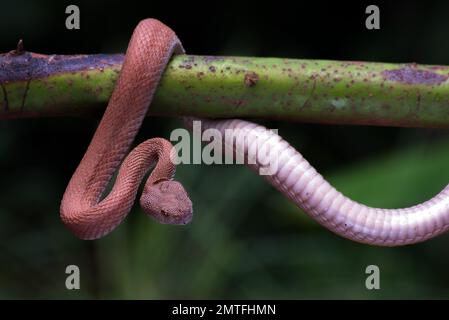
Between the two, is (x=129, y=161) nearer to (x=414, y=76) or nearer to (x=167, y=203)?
(x=167, y=203)

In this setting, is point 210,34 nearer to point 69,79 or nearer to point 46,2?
point 46,2

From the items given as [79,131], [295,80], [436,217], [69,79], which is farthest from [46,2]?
[436,217]

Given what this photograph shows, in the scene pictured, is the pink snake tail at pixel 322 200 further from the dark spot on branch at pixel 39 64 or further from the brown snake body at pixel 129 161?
the dark spot on branch at pixel 39 64

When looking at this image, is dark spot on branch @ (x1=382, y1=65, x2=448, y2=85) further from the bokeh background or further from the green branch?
the bokeh background

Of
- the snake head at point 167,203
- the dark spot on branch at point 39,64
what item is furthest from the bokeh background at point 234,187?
the dark spot on branch at point 39,64

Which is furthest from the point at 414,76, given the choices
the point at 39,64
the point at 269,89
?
the point at 39,64

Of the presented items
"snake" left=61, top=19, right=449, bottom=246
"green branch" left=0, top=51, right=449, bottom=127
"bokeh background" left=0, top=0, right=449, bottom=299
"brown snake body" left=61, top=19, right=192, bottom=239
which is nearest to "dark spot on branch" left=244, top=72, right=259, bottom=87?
"green branch" left=0, top=51, right=449, bottom=127
